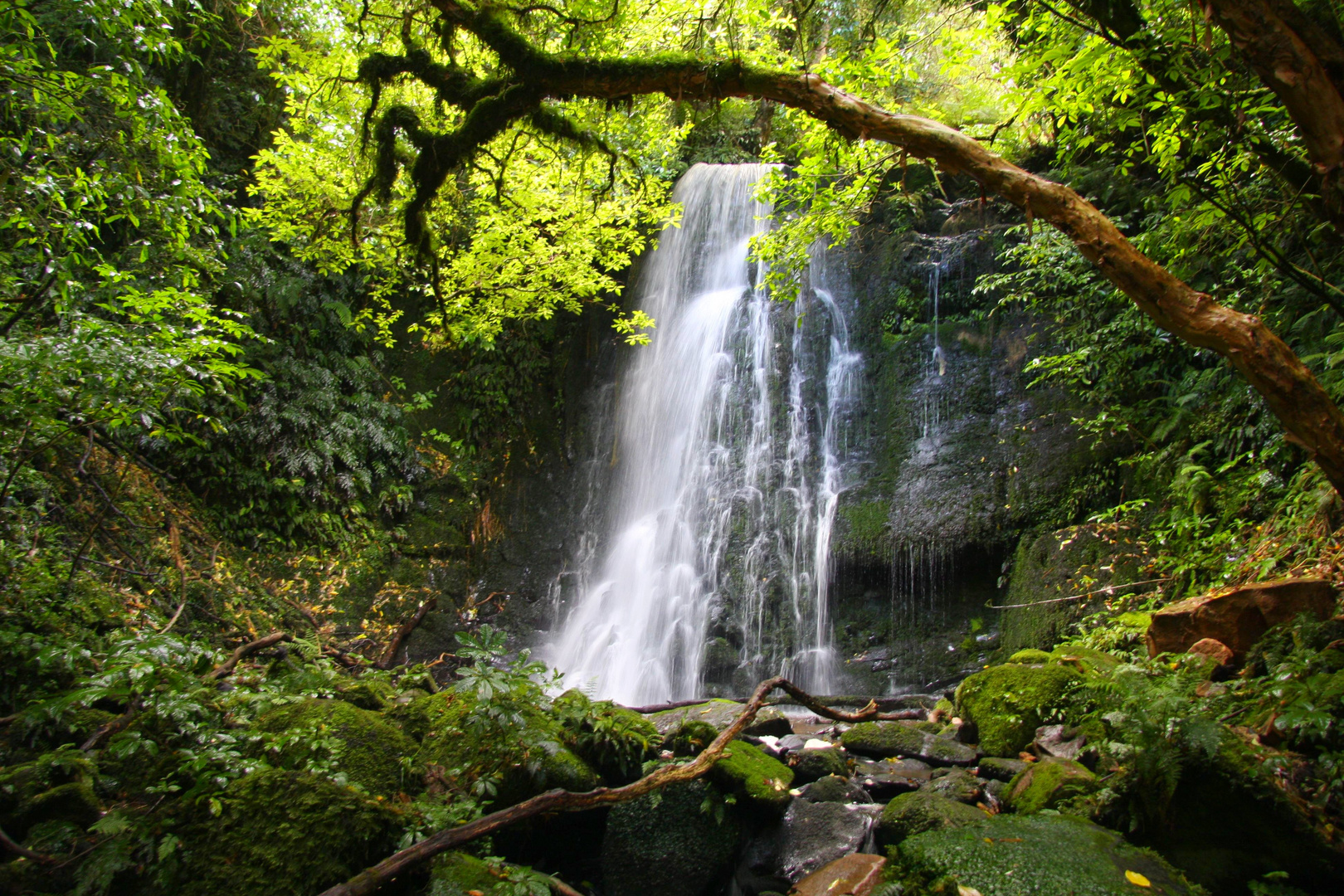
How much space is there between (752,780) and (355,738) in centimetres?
224

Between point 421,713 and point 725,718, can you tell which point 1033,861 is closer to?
point 725,718

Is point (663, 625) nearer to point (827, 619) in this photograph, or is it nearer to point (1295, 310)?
point (827, 619)

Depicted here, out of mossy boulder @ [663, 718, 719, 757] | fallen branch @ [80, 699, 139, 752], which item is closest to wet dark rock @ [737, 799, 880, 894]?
mossy boulder @ [663, 718, 719, 757]

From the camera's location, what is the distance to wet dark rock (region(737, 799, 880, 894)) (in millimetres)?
3627

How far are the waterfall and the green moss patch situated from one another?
18.3ft

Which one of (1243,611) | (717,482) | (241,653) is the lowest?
(241,653)

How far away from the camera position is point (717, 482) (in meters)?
10.6

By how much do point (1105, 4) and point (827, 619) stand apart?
7060 mm

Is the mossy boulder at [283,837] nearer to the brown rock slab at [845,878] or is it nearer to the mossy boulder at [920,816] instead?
the brown rock slab at [845,878]

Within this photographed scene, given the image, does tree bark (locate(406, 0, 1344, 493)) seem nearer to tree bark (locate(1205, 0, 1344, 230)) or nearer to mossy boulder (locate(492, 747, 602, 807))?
tree bark (locate(1205, 0, 1344, 230))

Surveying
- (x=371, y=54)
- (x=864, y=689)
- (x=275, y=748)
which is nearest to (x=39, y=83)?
(x=371, y=54)

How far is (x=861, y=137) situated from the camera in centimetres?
397

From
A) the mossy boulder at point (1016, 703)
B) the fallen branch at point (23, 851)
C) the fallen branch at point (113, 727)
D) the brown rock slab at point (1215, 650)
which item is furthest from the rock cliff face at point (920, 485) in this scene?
the fallen branch at point (23, 851)

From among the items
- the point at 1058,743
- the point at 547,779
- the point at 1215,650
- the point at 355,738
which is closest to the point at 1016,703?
the point at 1058,743
